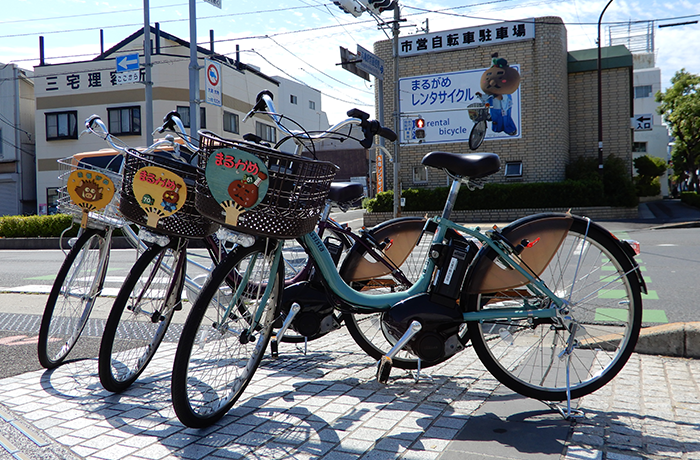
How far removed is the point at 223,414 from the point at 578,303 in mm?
1898

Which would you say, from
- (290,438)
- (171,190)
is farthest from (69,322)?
(290,438)

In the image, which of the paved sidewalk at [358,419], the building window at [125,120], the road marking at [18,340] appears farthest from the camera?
the building window at [125,120]

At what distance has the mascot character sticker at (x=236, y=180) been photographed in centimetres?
232

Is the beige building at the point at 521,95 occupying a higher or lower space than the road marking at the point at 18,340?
higher

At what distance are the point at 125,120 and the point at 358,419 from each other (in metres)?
33.1

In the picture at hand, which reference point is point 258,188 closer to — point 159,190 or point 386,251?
point 159,190

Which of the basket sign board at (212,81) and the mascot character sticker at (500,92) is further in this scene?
the mascot character sticker at (500,92)

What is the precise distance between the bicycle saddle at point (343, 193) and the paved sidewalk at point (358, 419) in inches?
44.6

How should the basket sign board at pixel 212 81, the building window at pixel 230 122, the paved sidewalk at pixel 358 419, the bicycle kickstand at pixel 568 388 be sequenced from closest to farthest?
Answer: the paved sidewalk at pixel 358 419
the bicycle kickstand at pixel 568 388
the basket sign board at pixel 212 81
the building window at pixel 230 122

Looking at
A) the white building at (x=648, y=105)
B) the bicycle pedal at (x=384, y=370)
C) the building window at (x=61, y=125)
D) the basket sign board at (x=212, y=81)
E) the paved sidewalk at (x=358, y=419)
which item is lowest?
the paved sidewalk at (x=358, y=419)

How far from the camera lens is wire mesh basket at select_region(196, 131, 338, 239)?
232 centimetres

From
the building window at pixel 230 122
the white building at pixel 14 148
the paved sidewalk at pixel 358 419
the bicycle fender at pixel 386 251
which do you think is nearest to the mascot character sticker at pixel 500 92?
Answer: the building window at pixel 230 122

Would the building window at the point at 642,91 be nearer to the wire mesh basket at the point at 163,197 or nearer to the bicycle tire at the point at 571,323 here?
the bicycle tire at the point at 571,323

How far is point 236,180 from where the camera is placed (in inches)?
91.2
